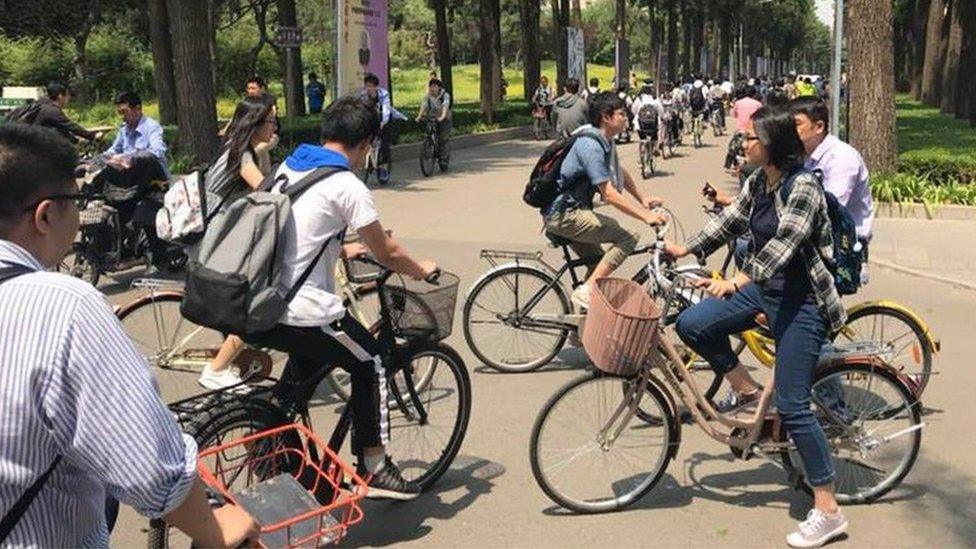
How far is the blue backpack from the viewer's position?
3939mm

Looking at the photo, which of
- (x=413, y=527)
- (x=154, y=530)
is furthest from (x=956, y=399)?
A: (x=154, y=530)

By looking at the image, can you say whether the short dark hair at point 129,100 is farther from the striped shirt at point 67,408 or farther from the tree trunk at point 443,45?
the tree trunk at point 443,45

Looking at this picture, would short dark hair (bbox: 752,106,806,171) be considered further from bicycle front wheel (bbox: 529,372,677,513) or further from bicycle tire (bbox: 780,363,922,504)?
bicycle front wheel (bbox: 529,372,677,513)

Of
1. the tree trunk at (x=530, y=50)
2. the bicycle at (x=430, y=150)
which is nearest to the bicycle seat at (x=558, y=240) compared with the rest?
the bicycle at (x=430, y=150)

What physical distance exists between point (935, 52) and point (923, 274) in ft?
100

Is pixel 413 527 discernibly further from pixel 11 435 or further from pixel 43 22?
pixel 43 22

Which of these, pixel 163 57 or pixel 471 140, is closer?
pixel 163 57

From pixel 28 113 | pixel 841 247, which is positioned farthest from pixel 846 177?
pixel 28 113

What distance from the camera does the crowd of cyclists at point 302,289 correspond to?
1604 mm

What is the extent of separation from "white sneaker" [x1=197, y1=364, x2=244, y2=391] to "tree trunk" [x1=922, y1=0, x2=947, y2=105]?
3341 cm

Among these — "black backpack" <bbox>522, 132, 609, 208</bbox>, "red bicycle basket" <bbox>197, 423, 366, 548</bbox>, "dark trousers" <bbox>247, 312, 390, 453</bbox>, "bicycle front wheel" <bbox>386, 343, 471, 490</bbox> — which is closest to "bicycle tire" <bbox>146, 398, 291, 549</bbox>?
"red bicycle basket" <bbox>197, 423, 366, 548</bbox>

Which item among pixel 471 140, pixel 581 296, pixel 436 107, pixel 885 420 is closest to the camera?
pixel 885 420

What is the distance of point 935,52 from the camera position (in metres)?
36.1

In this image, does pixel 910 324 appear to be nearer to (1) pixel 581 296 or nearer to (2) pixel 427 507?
(1) pixel 581 296
